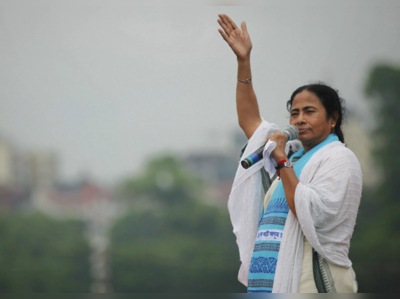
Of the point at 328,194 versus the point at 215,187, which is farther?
the point at 215,187

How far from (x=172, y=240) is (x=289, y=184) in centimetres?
718

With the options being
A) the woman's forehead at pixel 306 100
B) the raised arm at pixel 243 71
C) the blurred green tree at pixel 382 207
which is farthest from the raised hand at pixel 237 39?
the blurred green tree at pixel 382 207

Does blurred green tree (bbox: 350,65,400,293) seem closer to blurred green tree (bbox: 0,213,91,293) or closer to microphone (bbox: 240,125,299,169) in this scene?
blurred green tree (bbox: 0,213,91,293)

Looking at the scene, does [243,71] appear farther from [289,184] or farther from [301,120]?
[289,184]

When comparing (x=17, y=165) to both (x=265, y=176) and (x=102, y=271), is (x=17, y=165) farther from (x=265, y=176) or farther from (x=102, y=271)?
(x=265, y=176)

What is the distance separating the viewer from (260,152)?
146 centimetres

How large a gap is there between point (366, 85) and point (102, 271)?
5082 millimetres

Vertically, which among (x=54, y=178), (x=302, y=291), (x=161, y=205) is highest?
(x=302, y=291)

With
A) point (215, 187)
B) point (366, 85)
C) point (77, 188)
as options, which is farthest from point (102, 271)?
point (366, 85)

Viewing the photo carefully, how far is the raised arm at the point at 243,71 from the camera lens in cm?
169

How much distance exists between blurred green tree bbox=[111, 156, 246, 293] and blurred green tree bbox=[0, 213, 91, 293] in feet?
2.06

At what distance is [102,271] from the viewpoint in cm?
754

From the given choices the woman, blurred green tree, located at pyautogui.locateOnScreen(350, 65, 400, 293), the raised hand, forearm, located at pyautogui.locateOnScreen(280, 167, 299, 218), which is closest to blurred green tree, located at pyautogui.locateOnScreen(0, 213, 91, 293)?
blurred green tree, located at pyautogui.locateOnScreen(350, 65, 400, 293)

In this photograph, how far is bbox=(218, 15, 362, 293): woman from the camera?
55.2 inches
